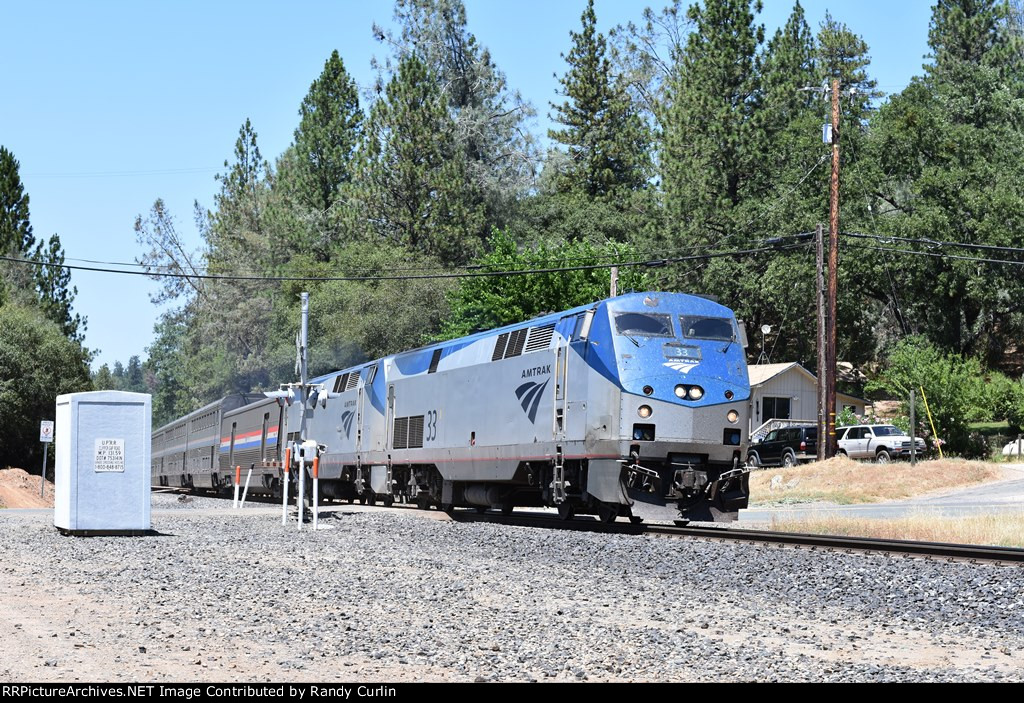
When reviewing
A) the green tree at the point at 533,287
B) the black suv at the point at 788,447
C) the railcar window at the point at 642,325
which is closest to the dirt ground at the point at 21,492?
the green tree at the point at 533,287

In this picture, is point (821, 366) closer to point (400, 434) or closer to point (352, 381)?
point (352, 381)

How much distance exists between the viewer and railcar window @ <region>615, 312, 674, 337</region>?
63.4 feet

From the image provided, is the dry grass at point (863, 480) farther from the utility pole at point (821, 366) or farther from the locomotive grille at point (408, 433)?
the locomotive grille at point (408, 433)

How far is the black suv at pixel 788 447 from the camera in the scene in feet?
153

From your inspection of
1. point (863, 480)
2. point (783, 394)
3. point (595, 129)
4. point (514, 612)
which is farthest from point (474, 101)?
point (514, 612)

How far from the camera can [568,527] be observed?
21391mm

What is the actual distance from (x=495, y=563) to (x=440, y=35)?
66.3 m

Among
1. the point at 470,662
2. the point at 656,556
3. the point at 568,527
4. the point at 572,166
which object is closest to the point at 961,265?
the point at 572,166

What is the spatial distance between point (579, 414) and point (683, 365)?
1.86 metres

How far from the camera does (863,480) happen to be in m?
34.5

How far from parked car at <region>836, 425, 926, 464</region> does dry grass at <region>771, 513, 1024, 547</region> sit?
2358 cm

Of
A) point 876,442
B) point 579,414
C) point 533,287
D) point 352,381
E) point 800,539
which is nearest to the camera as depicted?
point 800,539

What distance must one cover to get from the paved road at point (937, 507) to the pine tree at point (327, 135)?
179ft
